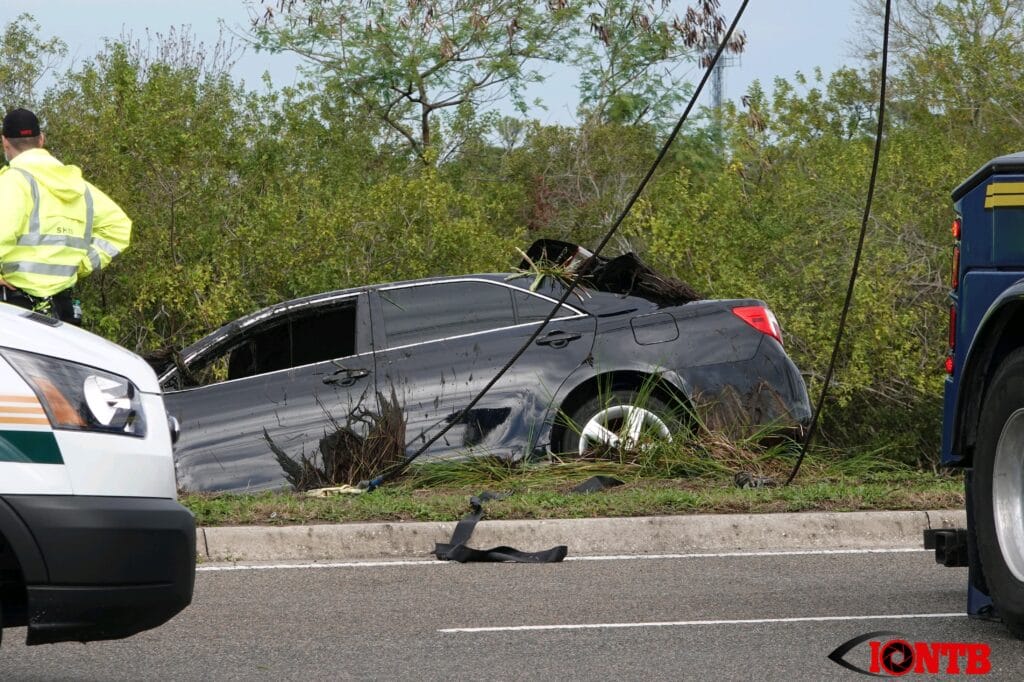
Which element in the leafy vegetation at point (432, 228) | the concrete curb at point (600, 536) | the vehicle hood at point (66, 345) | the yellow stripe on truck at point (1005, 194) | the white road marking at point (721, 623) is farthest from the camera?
the leafy vegetation at point (432, 228)

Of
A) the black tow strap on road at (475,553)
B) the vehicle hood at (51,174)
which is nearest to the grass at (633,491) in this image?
the black tow strap on road at (475,553)

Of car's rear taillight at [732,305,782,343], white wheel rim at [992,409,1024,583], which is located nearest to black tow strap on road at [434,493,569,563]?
car's rear taillight at [732,305,782,343]

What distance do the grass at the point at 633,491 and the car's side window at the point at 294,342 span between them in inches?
36.4

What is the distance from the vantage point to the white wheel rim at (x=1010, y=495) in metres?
4.52

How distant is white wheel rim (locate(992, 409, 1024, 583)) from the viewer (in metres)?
4.52

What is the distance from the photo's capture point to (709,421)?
348 inches

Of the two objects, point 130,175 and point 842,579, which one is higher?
point 130,175

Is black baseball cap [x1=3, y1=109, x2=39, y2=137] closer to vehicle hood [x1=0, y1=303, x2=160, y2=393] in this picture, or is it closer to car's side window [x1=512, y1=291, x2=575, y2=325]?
vehicle hood [x1=0, y1=303, x2=160, y2=393]

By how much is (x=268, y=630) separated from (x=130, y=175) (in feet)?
29.8

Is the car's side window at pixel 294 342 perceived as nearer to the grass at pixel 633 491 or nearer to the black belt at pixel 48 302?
the grass at pixel 633 491

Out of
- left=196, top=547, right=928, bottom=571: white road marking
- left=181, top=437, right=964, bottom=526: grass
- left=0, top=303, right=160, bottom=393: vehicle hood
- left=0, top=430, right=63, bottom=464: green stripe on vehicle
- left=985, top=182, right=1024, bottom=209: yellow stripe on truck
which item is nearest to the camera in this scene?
left=0, top=430, right=63, bottom=464: green stripe on vehicle

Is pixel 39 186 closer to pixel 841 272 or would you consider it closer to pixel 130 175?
pixel 130 175

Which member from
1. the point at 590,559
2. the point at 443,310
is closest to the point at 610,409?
the point at 443,310

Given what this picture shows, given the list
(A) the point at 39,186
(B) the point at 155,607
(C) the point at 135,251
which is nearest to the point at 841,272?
(C) the point at 135,251
